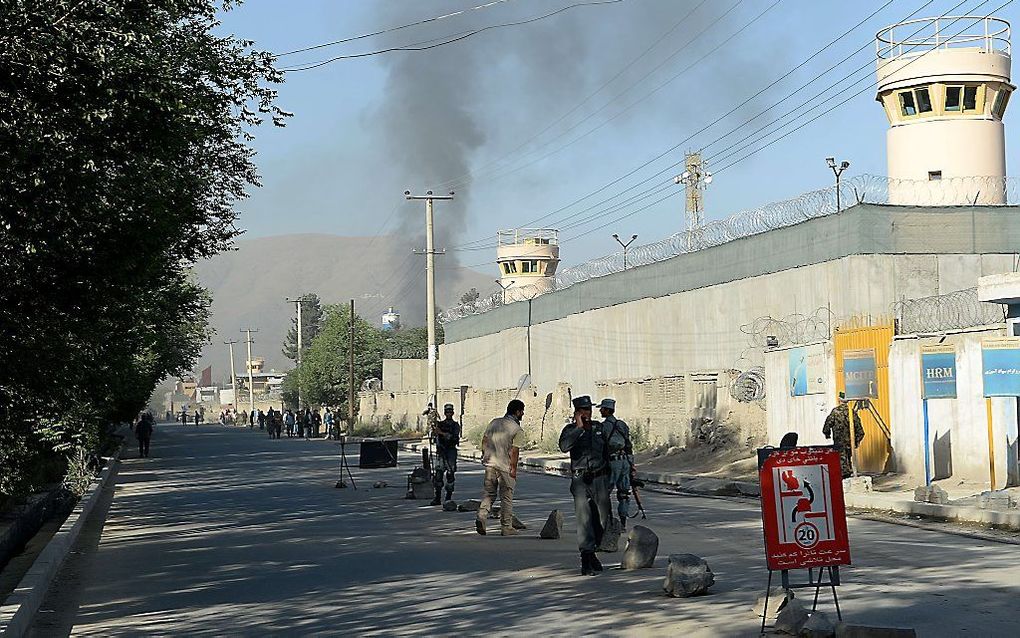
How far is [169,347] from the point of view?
165ft

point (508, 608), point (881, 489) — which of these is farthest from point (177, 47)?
point (881, 489)

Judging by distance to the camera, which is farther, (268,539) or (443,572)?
(268,539)

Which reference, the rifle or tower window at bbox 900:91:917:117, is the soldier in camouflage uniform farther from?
tower window at bbox 900:91:917:117

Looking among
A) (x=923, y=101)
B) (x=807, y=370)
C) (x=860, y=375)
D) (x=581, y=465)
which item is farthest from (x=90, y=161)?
(x=923, y=101)

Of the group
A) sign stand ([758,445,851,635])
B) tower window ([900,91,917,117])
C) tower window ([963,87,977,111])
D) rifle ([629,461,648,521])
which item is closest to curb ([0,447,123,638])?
sign stand ([758,445,851,635])

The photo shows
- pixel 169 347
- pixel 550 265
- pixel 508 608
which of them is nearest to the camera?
pixel 508 608

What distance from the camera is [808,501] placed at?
10.0 meters

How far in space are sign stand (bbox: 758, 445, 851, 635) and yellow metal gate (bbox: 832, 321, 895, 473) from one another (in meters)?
16.7

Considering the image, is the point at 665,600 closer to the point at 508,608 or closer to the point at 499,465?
the point at 508,608

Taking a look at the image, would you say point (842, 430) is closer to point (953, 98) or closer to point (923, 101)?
point (923, 101)

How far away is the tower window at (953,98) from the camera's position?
1833 inches

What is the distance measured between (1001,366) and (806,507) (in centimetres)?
1225

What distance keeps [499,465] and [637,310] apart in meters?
34.3

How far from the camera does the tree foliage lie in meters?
10.9
